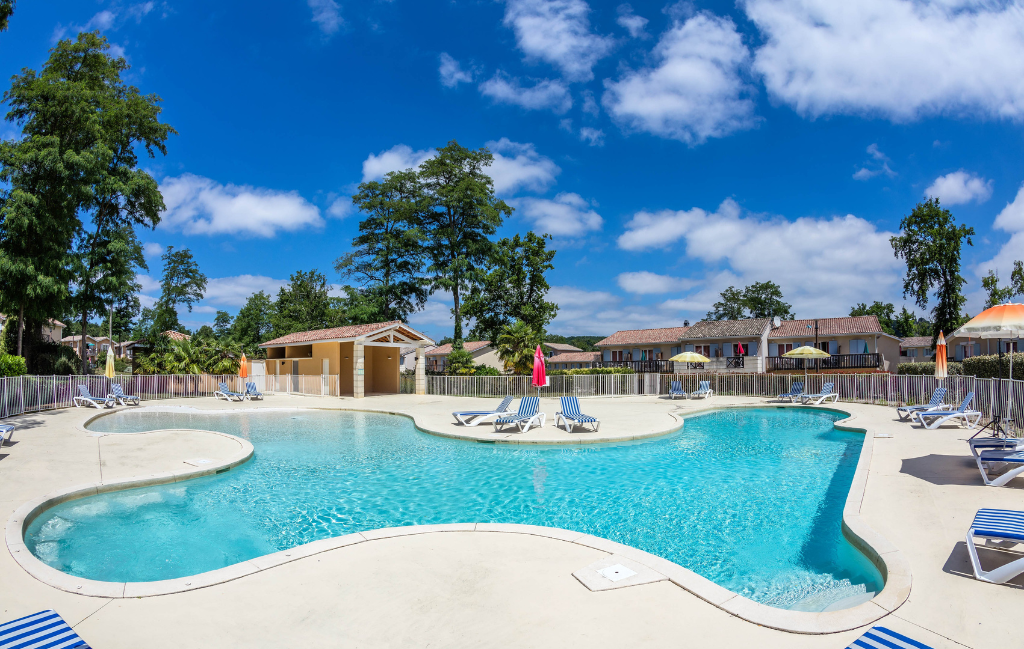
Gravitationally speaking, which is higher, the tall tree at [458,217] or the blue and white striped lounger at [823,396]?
the tall tree at [458,217]

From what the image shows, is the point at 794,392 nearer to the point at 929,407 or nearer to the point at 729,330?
the point at 929,407

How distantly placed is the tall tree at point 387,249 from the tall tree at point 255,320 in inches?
573

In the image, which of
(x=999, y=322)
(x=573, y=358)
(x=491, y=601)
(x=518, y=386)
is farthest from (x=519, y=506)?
(x=573, y=358)

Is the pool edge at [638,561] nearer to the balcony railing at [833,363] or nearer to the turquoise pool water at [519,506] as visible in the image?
the turquoise pool water at [519,506]

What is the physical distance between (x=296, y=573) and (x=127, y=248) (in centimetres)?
3079

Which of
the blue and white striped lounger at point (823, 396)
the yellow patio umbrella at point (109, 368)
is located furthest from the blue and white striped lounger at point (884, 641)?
the yellow patio umbrella at point (109, 368)

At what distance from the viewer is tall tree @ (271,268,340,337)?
147 feet

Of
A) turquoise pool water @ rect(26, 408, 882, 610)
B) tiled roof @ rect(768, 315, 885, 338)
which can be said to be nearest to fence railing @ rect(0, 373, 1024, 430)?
turquoise pool water @ rect(26, 408, 882, 610)

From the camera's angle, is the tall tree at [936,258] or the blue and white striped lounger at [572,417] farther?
the tall tree at [936,258]

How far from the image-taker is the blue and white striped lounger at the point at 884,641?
3002mm

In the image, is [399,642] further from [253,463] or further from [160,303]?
[160,303]

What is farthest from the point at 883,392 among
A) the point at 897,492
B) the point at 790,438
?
the point at 897,492

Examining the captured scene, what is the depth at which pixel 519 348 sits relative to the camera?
27125mm

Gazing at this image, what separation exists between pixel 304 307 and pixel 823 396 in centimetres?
4022
